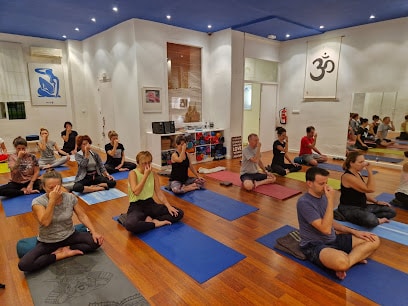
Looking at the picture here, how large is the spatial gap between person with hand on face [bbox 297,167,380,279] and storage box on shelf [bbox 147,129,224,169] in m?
3.98

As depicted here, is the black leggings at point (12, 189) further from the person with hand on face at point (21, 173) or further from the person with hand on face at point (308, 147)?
the person with hand on face at point (308, 147)

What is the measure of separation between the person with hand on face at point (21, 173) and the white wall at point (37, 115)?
157 inches

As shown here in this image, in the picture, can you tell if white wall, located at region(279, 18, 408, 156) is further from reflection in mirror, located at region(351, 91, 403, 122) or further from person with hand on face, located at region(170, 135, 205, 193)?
person with hand on face, located at region(170, 135, 205, 193)

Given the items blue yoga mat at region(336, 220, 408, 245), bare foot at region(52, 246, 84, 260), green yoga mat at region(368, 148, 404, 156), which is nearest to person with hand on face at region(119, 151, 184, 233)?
bare foot at region(52, 246, 84, 260)

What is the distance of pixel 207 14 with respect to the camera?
5477mm

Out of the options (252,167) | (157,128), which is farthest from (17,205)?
(252,167)

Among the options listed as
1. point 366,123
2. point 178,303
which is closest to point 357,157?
point 178,303

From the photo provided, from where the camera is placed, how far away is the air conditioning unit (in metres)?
7.50

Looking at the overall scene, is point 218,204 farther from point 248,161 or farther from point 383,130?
point 383,130

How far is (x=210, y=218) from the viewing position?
349 cm

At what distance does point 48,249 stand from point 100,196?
1889 millimetres

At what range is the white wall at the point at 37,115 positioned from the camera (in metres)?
7.49

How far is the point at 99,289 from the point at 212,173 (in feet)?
12.2

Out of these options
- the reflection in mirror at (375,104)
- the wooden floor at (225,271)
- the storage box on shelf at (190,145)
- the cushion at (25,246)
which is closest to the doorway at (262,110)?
the storage box on shelf at (190,145)
